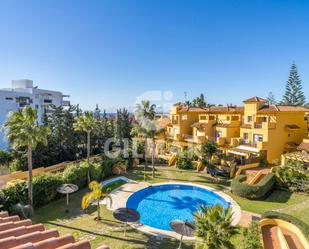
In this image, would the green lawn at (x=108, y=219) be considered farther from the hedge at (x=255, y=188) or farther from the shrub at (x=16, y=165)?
the shrub at (x=16, y=165)

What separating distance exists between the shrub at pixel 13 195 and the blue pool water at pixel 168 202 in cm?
919

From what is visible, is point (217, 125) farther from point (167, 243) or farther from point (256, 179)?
point (167, 243)

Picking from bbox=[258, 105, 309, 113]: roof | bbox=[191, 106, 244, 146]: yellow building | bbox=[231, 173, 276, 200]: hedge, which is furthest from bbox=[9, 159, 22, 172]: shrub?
bbox=[258, 105, 309, 113]: roof

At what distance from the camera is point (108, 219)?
1733cm

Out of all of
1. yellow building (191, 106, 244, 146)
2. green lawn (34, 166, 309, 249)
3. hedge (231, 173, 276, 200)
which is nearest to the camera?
green lawn (34, 166, 309, 249)

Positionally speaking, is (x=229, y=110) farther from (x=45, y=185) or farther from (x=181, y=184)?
(x=45, y=185)

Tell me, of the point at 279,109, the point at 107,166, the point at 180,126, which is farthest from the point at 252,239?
the point at 180,126

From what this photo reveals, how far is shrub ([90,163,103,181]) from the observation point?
85.3ft

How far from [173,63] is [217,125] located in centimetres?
1288

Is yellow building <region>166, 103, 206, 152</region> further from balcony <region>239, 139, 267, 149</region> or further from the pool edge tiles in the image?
the pool edge tiles

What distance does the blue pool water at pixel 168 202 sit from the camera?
62.5ft

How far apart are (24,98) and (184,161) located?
55.4m

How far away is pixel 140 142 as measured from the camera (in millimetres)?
38000

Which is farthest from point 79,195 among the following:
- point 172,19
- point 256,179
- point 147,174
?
point 172,19
